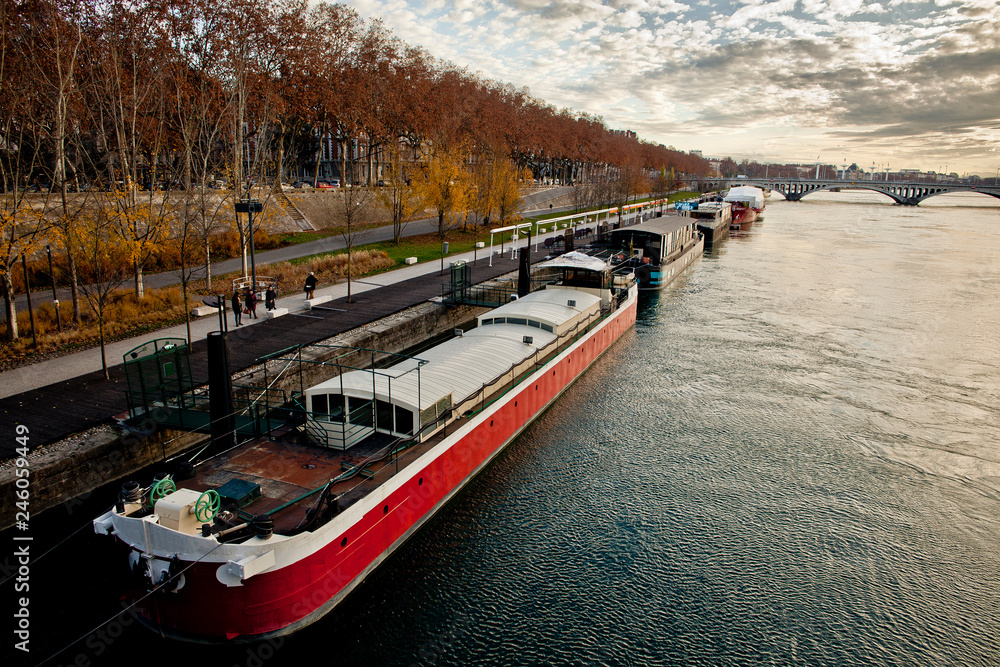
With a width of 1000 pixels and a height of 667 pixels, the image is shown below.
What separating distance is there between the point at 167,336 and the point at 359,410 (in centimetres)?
1305

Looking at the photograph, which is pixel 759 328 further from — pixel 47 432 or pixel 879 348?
pixel 47 432

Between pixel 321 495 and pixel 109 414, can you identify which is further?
pixel 109 414

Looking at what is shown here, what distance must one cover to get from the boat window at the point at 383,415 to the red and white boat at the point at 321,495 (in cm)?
3

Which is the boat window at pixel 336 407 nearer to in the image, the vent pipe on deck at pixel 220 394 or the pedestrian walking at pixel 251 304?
the vent pipe on deck at pixel 220 394

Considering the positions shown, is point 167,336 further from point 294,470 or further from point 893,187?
point 893,187

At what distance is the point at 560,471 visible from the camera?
56.8 ft

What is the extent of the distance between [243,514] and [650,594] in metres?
8.10

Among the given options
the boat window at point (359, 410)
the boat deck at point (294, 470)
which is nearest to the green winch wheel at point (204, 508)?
the boat deck at point (294, 470)

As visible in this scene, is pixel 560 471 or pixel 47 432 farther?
pixel 560 471

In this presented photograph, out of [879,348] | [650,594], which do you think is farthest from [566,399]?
[879,348]

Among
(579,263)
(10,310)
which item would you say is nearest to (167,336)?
(10,310)

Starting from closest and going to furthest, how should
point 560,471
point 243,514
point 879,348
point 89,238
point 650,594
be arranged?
1. point 243,514
2. point 650,594
3. point 560,471
4. point 89,238
5. point 879,348

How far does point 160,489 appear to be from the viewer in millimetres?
10352

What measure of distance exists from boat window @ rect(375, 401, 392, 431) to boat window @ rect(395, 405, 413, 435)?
18 cm
